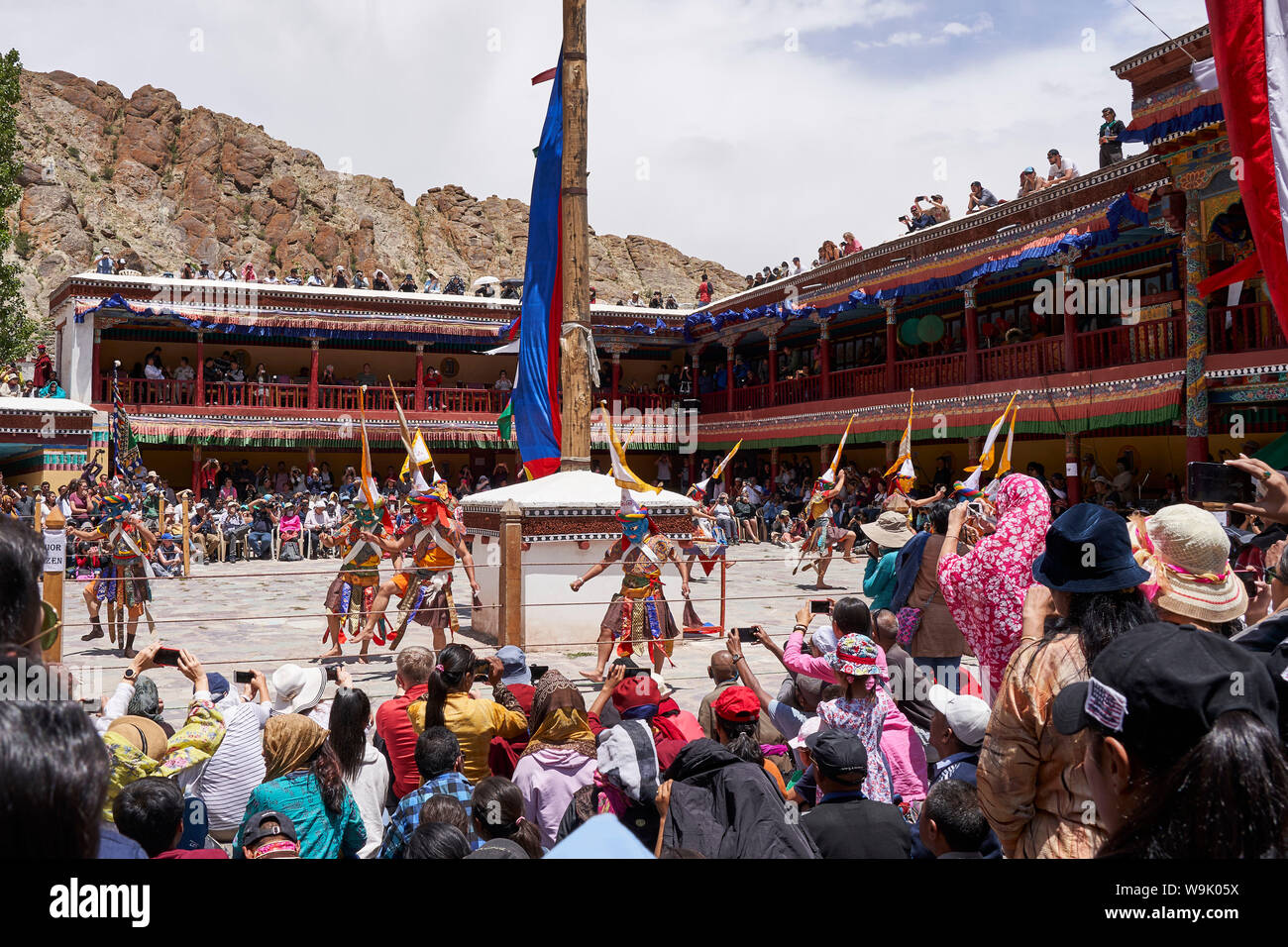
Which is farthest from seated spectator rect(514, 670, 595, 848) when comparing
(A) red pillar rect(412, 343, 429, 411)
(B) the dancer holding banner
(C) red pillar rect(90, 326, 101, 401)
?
(C) red pillar rect(90, 326, 101, 401)

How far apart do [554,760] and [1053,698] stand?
7.02 ft

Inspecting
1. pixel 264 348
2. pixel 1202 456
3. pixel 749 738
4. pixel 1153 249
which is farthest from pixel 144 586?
pixel 264 348

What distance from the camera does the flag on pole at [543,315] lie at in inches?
491

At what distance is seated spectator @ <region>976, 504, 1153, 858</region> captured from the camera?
233cm

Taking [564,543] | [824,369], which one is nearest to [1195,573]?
[564,543]

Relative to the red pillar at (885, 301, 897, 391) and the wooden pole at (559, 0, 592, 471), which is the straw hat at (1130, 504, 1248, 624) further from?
the red pillar at (885, 301, 897, 391)

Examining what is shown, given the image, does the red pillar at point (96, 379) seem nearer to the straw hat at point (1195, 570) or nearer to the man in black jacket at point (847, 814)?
the man in black jacket at point (847, 814)

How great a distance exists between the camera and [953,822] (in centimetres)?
296

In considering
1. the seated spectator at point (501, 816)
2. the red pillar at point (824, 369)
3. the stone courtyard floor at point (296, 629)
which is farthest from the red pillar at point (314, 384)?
the seated spectator at point (501, 816)

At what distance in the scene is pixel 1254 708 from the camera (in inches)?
58.7

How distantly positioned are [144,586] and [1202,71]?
34.6ft

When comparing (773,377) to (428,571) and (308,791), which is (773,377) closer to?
(428,571)

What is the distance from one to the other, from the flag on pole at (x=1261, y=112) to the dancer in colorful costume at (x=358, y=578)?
7.89 metres
